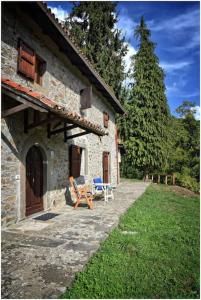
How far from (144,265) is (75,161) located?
5799mm

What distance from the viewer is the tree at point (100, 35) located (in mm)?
19062

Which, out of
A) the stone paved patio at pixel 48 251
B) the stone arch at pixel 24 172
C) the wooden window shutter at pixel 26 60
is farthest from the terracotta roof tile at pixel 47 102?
the stone paved patio at pixel 48 251

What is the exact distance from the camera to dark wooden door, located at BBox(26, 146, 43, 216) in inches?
252

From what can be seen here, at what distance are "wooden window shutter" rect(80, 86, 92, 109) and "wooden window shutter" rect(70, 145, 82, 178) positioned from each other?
1827 millimetres

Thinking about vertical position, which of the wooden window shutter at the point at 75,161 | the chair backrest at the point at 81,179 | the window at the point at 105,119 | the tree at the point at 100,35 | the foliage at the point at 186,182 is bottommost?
the foliage at the point at 186,182

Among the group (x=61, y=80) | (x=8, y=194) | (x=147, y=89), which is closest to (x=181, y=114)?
(x=147, y=89)

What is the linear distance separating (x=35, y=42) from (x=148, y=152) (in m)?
13.7

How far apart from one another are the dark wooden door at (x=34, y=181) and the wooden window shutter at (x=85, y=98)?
3.61 meters

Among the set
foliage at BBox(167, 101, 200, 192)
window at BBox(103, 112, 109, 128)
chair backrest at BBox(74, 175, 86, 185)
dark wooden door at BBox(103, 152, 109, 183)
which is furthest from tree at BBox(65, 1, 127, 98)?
chair backrest at BBox(74, 175, 86, 185)

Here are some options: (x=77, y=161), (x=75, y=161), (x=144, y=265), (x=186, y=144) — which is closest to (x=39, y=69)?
(x=75, y=161)

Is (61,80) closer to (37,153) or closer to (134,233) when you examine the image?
(37,153)

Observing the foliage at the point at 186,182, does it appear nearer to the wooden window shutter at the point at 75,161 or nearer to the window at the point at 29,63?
the wooden window shutter at the point at 75,161

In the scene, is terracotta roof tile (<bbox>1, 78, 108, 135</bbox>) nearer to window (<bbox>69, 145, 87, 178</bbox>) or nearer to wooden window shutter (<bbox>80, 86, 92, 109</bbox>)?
window (<bbox>69, 145, 87, 178</bbox>)

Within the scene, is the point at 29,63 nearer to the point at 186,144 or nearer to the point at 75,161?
the point at 75,161
